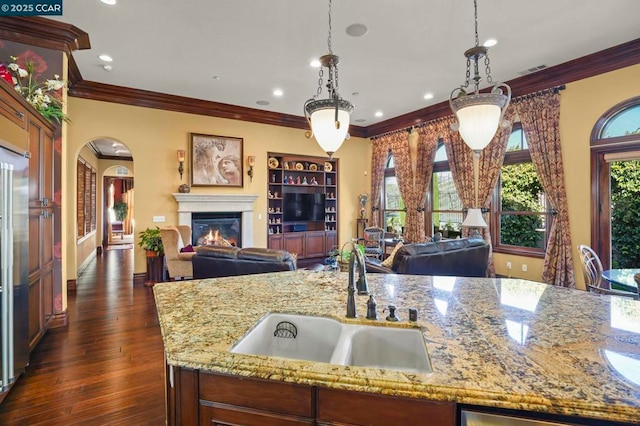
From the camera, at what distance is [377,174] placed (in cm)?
838

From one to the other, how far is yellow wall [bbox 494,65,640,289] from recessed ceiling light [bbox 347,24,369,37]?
3.39 meters

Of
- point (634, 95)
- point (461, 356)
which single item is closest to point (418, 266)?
point (461, 356)

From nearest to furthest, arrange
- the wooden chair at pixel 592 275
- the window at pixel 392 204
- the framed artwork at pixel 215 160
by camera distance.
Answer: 1. the wooden chair at pixel 592 275
2. the framed artwork at pixel 215 160
3. the window at pixel 392 204

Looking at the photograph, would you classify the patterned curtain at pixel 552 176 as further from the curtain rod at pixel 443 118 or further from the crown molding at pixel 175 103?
the crown molding at pixel 175 103

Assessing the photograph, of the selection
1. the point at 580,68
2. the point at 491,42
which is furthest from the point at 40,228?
the point at 580,68

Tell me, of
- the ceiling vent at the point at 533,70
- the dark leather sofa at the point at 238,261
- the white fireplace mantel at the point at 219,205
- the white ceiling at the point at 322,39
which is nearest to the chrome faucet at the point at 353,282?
the dark leather sofa at the point at 238,261

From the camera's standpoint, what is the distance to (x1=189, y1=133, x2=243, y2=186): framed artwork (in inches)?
256

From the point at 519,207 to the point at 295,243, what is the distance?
15.6 ft

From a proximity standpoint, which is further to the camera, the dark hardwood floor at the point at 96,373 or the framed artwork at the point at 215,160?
the framed artwork at the point at 215,160

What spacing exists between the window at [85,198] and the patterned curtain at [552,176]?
8899mm

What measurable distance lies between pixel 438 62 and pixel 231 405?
4.98 meters

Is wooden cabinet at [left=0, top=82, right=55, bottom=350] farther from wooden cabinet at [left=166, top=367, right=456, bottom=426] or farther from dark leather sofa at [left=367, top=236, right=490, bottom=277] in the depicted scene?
dark leather sofa at [left=367, top=236, right=490, bottom=277]

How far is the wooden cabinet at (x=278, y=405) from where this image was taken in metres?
0.97

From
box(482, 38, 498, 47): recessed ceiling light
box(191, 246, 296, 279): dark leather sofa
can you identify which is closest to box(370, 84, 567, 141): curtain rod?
box(482, 38, 498, 47): recessed ceiling light
